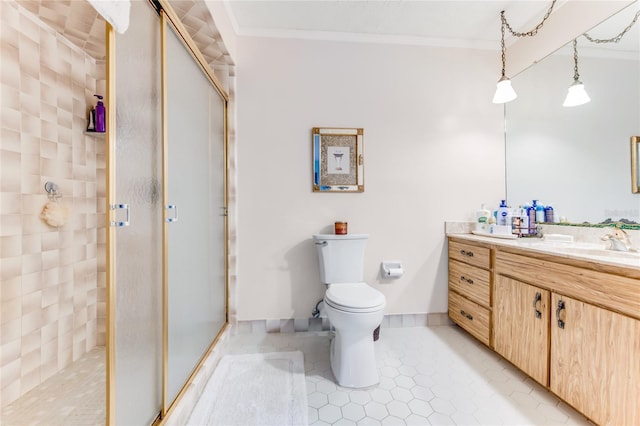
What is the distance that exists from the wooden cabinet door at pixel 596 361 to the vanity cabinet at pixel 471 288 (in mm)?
459

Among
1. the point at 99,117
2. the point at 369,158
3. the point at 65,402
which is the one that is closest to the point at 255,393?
the point at 65,402

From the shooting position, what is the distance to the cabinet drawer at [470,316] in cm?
180

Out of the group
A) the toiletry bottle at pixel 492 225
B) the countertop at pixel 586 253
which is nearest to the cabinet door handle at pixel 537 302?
the countertop at pixel 586 253

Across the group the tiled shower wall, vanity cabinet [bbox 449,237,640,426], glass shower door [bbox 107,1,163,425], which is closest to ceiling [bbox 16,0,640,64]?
the tiled shower wall

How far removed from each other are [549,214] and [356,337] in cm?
173

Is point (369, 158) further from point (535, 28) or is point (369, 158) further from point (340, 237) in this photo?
point (535, 28)

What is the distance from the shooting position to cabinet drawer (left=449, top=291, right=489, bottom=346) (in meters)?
1.80

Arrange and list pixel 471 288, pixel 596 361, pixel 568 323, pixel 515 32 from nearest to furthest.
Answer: pixel 596 361, pixel 568 323, pixel 471 288, pixel 515 32

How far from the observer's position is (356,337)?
1.49 meters

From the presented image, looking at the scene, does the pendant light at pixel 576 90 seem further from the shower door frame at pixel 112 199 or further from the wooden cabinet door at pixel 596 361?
the shower door frame at pixel 112 199

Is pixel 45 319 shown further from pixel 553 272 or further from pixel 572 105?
pixel 572 105

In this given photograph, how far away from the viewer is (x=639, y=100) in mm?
1479

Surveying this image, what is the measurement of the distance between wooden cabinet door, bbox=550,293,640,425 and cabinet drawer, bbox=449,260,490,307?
0.47 meters

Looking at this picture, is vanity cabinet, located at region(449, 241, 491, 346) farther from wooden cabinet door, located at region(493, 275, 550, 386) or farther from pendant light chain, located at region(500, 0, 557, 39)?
pendant light chain, located at region(500, 0, 557, 39)
